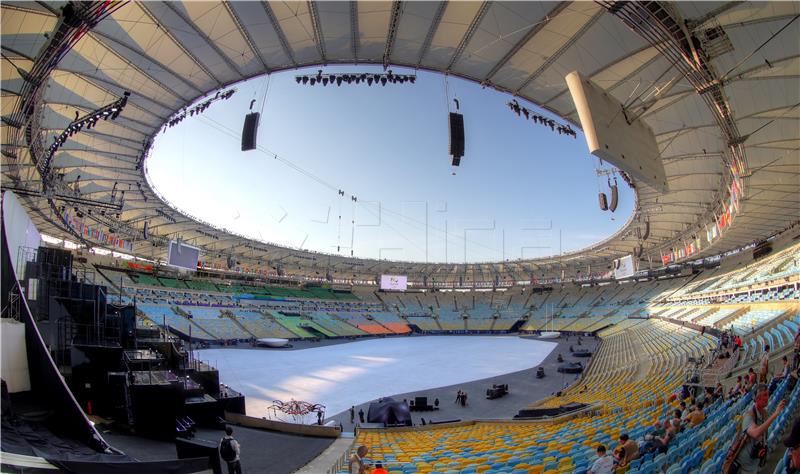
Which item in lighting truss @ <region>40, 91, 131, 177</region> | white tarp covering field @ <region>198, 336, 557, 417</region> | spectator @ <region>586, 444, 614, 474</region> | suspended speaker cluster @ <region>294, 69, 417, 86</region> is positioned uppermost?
suspended speaker cluster @ <region>294, 69, 417, 86</region>

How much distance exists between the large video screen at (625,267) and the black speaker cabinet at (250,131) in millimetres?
39077

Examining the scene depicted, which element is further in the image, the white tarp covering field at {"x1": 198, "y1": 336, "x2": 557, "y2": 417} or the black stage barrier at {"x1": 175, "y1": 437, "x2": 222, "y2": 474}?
the white tarp covering field at {"x1": 198, "y1": 336, "x2": 557, "y2": 417}

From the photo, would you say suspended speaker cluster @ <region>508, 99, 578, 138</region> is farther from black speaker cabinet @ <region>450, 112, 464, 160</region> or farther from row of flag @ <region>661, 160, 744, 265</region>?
row of flag @ <region>661, 160, 744, 265</region>

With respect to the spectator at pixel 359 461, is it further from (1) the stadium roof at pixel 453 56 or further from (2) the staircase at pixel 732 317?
(2) the staircase at pixel 732 317

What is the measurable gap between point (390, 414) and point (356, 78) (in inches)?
497

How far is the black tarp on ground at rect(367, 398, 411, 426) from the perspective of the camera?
15305 millimetres

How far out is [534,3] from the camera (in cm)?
1050

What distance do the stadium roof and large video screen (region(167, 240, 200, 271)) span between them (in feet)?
57.0

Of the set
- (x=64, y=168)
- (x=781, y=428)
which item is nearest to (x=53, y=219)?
(x=64, y=168)

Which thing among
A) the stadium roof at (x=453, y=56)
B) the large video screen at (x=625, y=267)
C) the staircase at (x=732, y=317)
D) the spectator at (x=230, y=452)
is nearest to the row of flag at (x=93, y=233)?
→ the stadium roof at (x=453, y=56)

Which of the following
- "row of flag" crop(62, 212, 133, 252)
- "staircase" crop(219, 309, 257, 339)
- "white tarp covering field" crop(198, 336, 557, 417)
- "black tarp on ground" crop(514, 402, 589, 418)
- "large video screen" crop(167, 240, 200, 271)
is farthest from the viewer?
"staircase" crop(219, 309, 257, 339)


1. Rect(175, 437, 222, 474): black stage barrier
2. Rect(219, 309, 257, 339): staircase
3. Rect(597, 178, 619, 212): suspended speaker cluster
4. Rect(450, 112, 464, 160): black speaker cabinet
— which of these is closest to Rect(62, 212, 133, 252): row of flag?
Rect(219, 309, 257, 339): staircase

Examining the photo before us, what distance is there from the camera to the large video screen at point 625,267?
135 ft

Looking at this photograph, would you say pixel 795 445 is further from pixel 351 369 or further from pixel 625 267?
pixel 625 267
